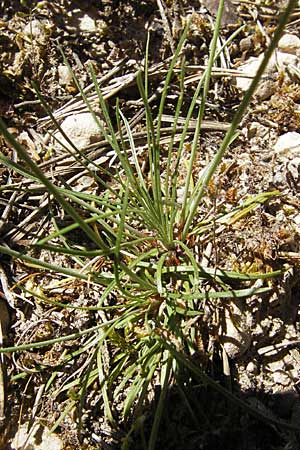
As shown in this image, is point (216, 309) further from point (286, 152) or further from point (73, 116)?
point (73, 116)

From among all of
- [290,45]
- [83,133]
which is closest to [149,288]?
[83,133]

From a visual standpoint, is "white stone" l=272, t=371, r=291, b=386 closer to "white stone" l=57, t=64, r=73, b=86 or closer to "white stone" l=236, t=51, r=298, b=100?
"white stone" l=236, t=51, r=298, b=100

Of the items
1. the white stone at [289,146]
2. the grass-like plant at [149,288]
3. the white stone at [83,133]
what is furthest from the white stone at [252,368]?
the white stone at [83,133]

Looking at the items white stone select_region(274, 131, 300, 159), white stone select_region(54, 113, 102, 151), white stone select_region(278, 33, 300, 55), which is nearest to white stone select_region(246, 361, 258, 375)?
white stone select_region(274, 131, 300, 159)

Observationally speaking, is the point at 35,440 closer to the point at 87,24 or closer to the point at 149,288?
the point at 149,288

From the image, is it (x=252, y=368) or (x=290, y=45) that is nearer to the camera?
(x=252, y=368)
